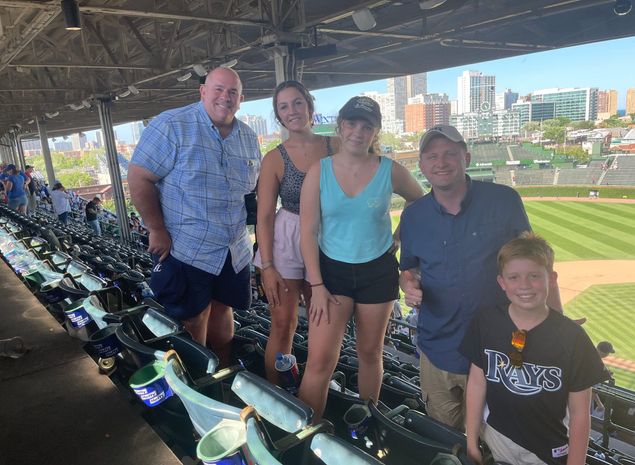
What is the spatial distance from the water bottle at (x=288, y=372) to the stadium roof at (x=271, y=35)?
451 cm

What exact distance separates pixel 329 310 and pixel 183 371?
0.55 metres

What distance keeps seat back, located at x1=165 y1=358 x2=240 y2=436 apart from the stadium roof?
4704 mm

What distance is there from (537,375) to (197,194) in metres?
1.31

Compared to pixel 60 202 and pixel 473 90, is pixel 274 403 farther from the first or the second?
pixel 473 90

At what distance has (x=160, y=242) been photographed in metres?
1.80

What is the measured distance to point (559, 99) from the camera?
31406 millimetres

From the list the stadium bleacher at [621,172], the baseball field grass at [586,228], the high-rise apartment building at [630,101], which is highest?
the high-rise apartment building at [630,101]

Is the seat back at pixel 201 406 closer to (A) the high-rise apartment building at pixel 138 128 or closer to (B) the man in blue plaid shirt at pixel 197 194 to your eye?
(B) the man in blue plaid shirt at pixel 197 194

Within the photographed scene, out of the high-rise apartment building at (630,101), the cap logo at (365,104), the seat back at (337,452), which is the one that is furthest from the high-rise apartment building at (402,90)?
the seat back at (337,452)

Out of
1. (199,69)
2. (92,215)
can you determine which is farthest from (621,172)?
(92,215)

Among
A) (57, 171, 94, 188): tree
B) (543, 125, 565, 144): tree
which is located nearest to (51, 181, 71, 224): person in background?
(543, 125, 565, 144): tree

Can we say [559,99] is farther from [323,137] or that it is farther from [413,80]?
[323,137]

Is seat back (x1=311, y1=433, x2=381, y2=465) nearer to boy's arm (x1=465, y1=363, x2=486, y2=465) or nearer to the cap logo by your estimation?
boy's arm (x1=465, y1=363, x2=486, y2=465)

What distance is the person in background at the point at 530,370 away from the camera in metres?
1.17
